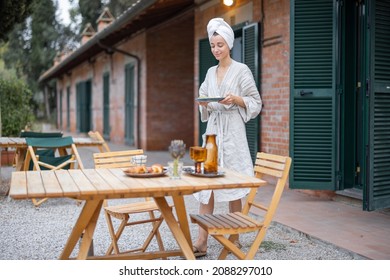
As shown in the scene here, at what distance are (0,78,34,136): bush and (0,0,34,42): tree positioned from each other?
1.18 m

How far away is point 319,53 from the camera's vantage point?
6.01 metres

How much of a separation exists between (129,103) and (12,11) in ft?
12.7

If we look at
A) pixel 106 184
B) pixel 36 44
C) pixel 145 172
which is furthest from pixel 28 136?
pixel 36 44

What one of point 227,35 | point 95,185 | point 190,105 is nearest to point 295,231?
point 227,35

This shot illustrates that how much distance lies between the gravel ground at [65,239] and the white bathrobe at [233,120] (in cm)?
50

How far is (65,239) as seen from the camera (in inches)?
184

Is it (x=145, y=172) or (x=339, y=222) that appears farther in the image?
(x=339, y=222)

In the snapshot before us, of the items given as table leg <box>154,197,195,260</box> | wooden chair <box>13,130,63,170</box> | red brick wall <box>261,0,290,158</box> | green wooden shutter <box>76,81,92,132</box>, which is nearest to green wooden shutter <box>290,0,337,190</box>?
red brick wall <box>261,0,290,158</box>

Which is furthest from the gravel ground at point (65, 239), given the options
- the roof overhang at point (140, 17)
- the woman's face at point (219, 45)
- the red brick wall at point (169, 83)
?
the red brick wall at point (169, 83)

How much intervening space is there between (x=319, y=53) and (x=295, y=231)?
7.05ft

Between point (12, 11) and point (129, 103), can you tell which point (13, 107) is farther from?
point (129, 103)

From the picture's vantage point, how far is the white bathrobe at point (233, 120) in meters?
3.92

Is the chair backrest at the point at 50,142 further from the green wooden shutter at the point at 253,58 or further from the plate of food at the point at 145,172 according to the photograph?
the plate of food at the point at 145,172
